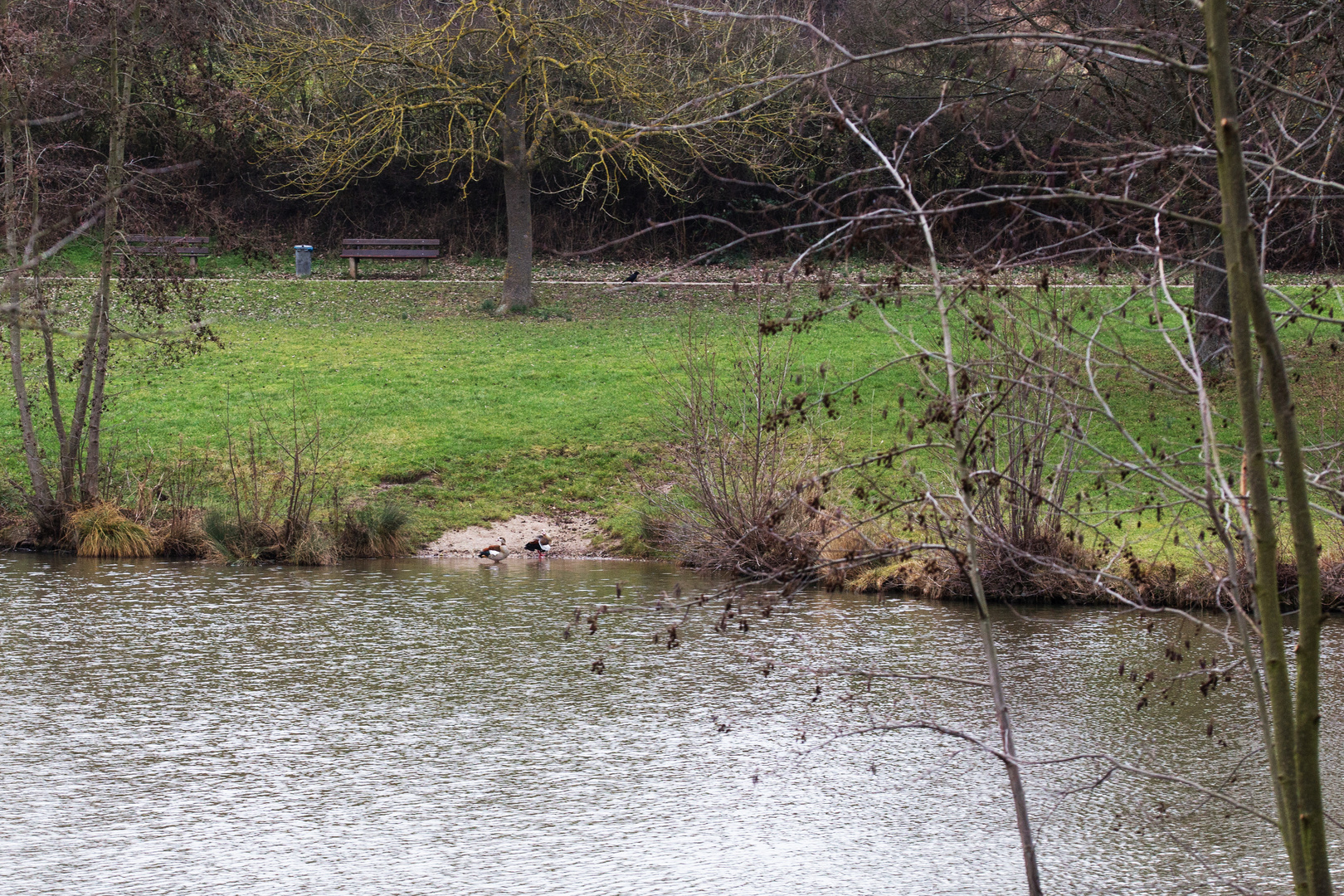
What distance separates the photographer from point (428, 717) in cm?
756

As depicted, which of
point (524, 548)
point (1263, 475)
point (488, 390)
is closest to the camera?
point (1263, 475)

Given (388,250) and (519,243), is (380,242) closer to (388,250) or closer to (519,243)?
(388,250)

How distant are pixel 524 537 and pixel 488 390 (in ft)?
15.4

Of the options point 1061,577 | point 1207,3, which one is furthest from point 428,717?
point 1207,3

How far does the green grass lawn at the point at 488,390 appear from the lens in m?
15.0

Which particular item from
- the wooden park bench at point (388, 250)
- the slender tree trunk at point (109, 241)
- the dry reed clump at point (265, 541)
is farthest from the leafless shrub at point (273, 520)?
the wooden park bench at point (388, 250)

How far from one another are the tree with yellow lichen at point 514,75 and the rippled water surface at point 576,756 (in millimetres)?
11184

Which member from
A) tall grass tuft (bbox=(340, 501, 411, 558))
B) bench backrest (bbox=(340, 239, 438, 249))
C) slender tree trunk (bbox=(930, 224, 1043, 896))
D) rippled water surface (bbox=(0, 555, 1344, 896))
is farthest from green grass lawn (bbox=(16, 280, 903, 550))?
slender tree trunk (bbox=(930, 224, 1043, 896))

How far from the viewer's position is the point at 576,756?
270 inches

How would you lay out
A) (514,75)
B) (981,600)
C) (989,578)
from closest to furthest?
(981,600)
(989,578)
(514,75)

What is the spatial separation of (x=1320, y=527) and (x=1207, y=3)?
432 inches

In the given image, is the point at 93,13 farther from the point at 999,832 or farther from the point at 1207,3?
the point at 1207,3

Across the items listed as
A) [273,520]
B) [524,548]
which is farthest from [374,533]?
[524,548]

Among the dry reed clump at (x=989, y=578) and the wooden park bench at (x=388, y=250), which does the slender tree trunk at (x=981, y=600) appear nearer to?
the dry reed clump at (x=989, y=578)
